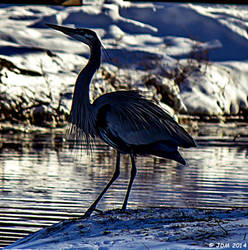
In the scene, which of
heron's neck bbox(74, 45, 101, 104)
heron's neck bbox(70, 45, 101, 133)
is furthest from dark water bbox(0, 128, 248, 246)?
heron's neck bbox(74, 45, 101, 104)

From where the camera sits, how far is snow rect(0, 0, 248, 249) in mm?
33719

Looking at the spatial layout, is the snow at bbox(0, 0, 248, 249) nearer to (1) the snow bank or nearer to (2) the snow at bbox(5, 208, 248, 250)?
(1) the snow bank

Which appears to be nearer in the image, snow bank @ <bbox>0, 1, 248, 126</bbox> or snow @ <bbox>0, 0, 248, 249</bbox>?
snow bank @ <bbox>0, 1, 248, 126</bbox>

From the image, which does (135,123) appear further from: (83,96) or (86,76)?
(86,76)

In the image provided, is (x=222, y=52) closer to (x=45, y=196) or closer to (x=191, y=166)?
(x=191, y=166)

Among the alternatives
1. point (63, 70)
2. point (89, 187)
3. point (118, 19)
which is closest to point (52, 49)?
point (63, 70)

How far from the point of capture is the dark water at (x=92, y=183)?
30.1 feet

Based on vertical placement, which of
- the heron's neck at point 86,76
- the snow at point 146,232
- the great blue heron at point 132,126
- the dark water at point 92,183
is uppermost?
the heron's neck at point 86,76

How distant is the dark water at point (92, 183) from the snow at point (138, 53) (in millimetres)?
13749

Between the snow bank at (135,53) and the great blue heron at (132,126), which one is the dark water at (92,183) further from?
the snow bank at (135,53)

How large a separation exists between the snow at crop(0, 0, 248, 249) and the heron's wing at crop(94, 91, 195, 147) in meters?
22.5

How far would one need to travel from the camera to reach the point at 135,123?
8.18 meters

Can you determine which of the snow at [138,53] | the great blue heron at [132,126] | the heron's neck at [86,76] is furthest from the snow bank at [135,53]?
the great blue heron at [132,126]

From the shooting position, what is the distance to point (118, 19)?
149 feet
